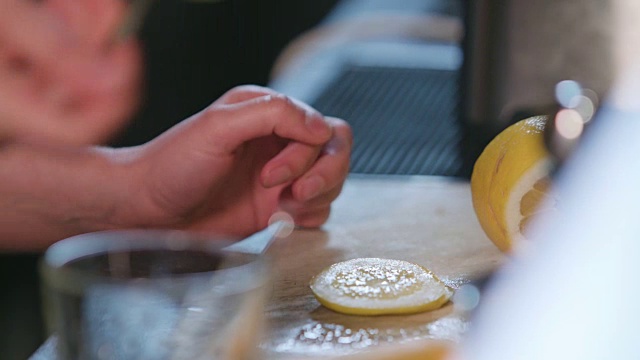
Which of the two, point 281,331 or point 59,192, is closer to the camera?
point 281,331

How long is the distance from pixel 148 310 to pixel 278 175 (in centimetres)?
55

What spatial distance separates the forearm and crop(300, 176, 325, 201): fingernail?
23 cm

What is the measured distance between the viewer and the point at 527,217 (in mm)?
963

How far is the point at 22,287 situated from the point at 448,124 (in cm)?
81

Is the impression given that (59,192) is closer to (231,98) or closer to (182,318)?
(231,98)

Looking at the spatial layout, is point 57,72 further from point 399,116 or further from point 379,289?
point 399,116

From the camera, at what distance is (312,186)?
1138 millimetres

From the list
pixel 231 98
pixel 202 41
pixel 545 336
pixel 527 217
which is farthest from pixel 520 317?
pixel 202 41

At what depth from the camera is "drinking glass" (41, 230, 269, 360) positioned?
1.80 ft

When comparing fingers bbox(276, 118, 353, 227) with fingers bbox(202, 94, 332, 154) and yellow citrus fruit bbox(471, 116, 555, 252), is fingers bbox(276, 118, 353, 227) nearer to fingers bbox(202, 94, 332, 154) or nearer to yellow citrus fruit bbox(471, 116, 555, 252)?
fingers bbox(202, 94, 332, 154)

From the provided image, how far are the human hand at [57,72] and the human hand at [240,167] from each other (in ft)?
0.31

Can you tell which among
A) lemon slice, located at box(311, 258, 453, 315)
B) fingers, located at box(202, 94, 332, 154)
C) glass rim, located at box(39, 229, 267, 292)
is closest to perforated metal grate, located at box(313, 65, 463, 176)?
fingers, located at box(202, 94, 332, 154)

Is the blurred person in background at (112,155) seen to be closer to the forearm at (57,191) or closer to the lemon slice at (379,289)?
the forearm at (57,191)

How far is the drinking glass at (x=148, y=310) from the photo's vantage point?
0.55 meters
